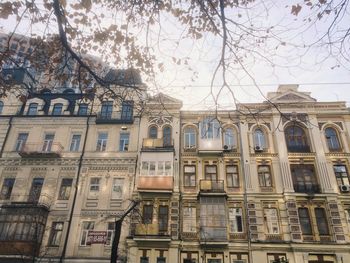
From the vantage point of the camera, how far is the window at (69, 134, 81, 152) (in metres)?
27.3

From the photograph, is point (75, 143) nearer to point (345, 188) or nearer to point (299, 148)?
point (299, 148)

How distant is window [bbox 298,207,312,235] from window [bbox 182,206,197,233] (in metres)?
7.89

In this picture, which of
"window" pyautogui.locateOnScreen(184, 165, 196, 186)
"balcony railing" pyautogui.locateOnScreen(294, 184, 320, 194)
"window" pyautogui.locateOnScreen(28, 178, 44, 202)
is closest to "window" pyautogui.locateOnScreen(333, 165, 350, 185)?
"balcony railing" pyautogui.locateOnScreen(294, 184, 320, 194)

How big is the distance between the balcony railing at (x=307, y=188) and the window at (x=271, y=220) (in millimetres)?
2503

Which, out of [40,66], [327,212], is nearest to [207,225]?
[327,212]

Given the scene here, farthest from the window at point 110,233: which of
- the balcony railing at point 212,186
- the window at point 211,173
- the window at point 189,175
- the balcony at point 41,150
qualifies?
the window at point 211,173

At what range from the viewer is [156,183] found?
971 inches

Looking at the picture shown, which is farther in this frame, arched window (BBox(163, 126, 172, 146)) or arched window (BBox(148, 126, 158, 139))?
arched window (BBox(148, 126, 158, 139))

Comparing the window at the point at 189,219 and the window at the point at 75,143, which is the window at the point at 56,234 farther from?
the window at the point at 189,219

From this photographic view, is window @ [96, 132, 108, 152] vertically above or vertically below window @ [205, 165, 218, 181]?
above

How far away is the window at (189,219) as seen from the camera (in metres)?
23.7

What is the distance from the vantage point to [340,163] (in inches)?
987

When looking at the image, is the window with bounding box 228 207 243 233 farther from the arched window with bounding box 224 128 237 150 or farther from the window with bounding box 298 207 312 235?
the arched window with bounding box 224 128 237 150

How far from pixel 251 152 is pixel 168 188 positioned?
760 cm
